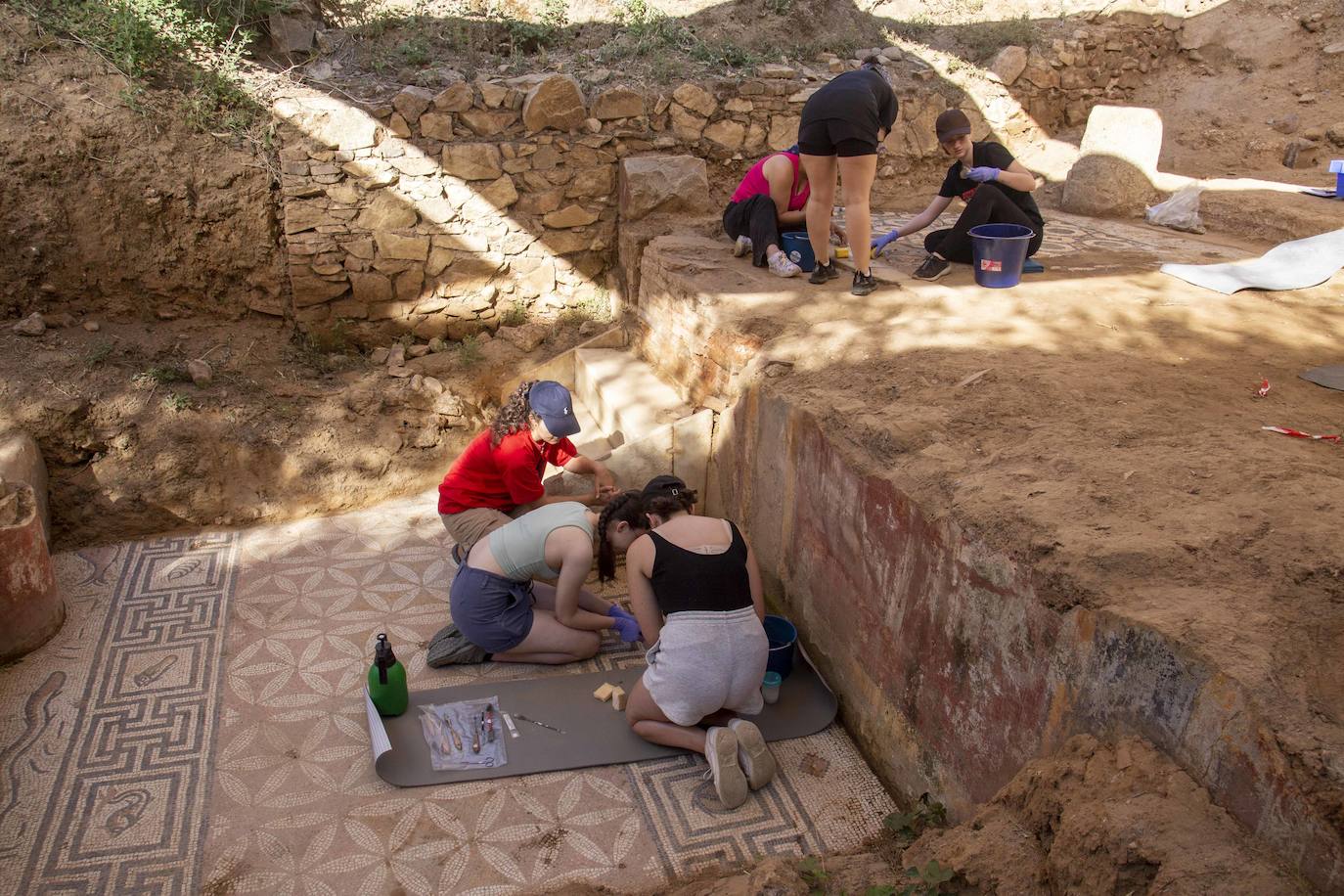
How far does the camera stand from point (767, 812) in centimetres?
365

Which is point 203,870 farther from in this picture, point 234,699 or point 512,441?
point 512,441

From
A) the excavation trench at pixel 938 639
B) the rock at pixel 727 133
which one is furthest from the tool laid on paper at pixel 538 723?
the rock at pixel 727 133

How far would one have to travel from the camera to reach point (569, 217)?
290 inches

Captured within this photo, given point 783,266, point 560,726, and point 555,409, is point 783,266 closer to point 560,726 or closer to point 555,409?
A: point 555,409

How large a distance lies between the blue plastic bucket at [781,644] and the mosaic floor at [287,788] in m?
0.37

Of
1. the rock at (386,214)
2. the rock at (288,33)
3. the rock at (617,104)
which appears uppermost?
the rock at (288,33)

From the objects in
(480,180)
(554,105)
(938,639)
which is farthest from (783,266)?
(938,639)

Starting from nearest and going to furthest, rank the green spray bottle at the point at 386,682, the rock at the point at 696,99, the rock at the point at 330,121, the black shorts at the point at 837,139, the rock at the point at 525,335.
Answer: the green spray bottle at the point at 386,682, the black shorts at the point at 837,139, the rock at the point at 330,121, the rock at the point at 525,335, the rock at the point at 696,99

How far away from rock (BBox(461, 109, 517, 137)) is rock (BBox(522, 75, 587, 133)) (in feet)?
0.41

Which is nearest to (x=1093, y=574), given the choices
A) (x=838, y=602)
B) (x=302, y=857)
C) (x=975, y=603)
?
(x=975, y=603)

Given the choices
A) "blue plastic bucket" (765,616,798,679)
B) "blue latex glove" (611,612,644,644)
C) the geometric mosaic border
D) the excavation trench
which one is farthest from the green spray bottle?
the excavation trench

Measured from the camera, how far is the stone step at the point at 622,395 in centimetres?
→ 582

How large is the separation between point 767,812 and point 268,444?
159 inches

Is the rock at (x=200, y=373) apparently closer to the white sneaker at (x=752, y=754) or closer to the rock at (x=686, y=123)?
the rock at (x=686, y=123)
